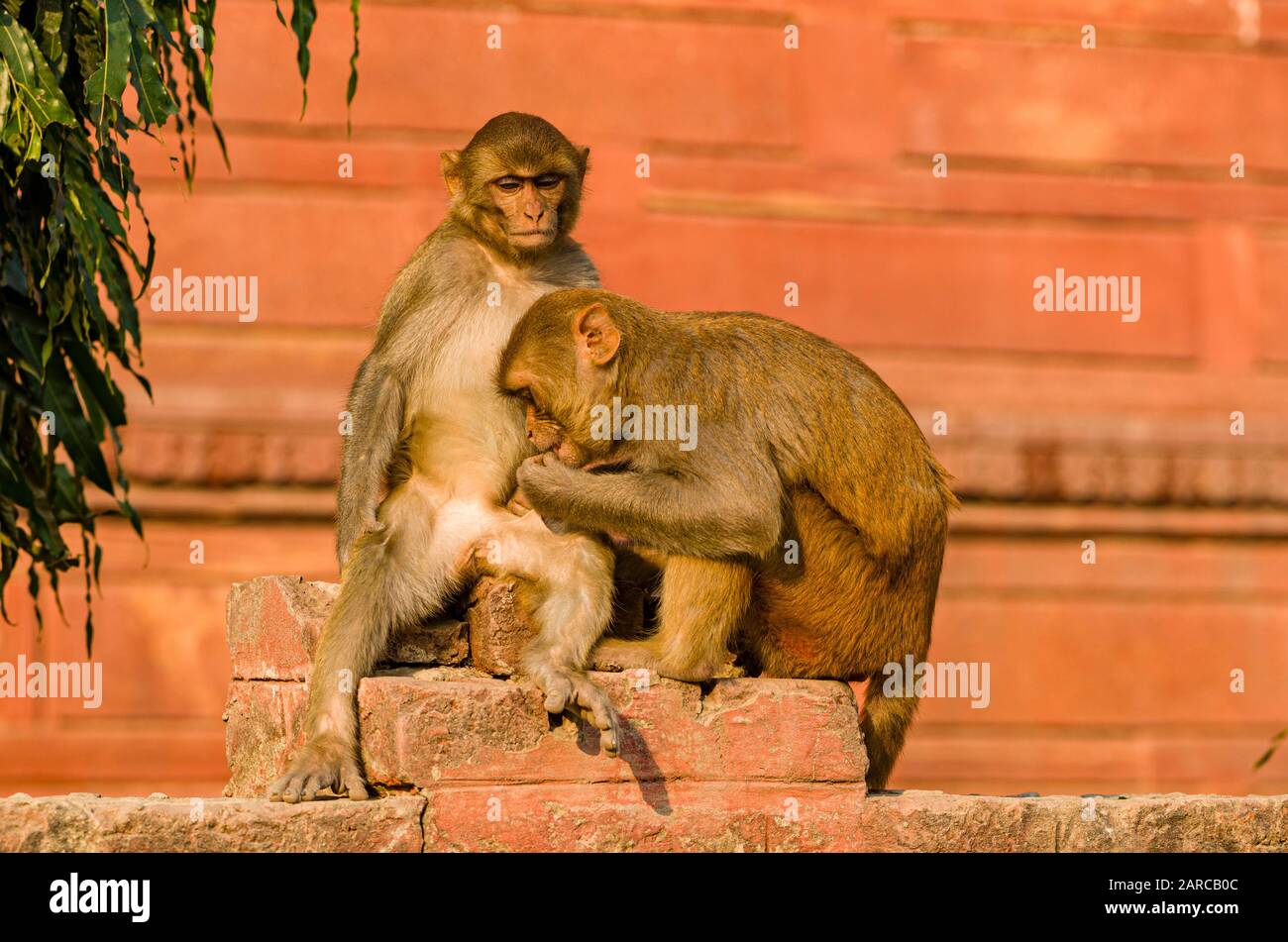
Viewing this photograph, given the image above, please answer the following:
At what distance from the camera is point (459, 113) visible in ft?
35.4

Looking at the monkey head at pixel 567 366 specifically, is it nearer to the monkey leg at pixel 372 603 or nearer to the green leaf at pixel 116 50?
the monkey leg at pixel 372 603

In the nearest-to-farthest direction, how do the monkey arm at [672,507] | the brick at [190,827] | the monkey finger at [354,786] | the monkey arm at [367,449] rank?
the brick at [190,827] → the monkey finger at [354,786] → the monkey arm at [672,507] → the monkey arm at [367,449]

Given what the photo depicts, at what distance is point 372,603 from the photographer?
604cm

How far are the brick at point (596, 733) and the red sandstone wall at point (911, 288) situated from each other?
4252 mm

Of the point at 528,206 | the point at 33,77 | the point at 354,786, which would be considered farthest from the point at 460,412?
the point at 33,77

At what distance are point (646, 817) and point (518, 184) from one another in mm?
2033

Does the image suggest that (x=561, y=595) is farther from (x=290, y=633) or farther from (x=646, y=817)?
(x=290, y=633)

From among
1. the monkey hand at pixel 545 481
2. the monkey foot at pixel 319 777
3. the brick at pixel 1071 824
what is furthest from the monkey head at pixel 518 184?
the brick at pixel 1071 824

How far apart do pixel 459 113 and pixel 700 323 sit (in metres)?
4.84

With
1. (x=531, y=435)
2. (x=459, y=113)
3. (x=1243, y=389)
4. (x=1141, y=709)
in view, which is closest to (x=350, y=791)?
(x=531, y=435)

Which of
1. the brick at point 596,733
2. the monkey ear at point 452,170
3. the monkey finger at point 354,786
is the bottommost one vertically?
the monkey finger at point 354,786

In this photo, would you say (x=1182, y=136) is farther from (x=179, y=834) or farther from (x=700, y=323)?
(x=179, y=834)

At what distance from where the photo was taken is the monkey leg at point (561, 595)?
5.86 metres

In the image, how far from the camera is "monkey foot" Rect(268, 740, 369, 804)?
18.7 feet
